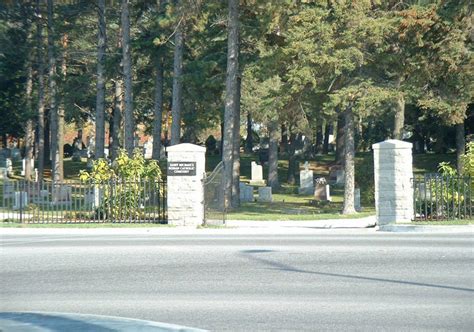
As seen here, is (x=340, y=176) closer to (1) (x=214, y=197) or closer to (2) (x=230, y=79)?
(2) (x=230, y=79)

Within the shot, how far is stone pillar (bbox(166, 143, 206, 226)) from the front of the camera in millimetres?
24094

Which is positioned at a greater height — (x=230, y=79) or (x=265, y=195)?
(x=230, y=79)

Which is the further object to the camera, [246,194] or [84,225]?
[246,194]

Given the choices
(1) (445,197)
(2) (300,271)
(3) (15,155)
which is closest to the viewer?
(2) (300,271)

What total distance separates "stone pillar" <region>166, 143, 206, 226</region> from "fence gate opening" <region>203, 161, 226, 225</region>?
383 millimetres

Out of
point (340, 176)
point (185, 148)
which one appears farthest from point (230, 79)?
point (340, 176)

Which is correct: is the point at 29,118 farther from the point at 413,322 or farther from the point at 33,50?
the point at 413,322

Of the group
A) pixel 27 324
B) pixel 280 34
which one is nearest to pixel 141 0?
pixel 280 34

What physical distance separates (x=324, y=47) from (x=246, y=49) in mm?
7709

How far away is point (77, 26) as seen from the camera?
47.0 metres

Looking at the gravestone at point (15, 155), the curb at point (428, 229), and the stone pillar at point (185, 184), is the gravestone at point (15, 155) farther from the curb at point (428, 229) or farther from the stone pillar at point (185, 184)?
the curb at point (428, 229)

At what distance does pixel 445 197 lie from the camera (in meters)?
24.5

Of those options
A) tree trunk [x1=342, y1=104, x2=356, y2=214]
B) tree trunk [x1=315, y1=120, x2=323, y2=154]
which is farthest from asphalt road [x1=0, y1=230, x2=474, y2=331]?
tree trunk [x1=315, y1=120, x2=323, y2=154]

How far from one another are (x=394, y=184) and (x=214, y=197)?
5987 millimetres
